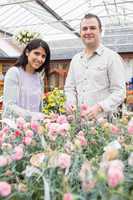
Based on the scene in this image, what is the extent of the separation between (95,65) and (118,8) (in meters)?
11.2

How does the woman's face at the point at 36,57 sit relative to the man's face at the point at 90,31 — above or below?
below

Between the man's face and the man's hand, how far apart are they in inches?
18.2

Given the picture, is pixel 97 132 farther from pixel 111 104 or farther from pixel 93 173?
pixel 111 104

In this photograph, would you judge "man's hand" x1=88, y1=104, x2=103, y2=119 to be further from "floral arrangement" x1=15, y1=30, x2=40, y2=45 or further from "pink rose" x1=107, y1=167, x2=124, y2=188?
"floral arrangement" x1=15, y1=30, x2=40, y2=45

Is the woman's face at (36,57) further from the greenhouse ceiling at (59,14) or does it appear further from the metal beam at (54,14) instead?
the metal beam at (54,14)

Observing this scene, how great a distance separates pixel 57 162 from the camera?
82 cm

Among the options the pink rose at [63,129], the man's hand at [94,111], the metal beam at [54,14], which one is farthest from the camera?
the metal beam at [54,14]

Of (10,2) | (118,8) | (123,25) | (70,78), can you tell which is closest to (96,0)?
(118,8)

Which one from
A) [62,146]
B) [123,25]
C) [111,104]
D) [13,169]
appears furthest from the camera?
[123,25]

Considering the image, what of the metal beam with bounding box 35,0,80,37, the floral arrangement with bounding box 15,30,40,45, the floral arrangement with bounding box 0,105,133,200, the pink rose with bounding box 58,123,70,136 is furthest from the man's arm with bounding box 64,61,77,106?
the metal beam with bounding box 35,0,80,37

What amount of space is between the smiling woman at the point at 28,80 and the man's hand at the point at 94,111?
35 cm

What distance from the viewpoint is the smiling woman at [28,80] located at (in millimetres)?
1919

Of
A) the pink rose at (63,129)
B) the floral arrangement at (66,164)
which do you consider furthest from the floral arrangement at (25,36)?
the pink rose at (63,129)

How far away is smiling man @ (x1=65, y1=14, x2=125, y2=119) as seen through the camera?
2.04m
